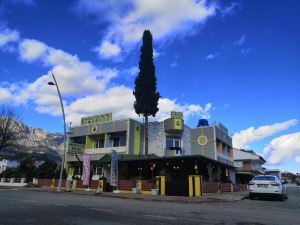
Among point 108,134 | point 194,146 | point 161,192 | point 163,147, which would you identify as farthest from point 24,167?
point 161,192

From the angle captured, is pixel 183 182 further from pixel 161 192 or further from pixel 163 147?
pixel 163 147

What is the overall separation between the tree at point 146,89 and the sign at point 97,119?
426 centimetres

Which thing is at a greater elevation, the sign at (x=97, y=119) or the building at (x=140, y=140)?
the sign at (x=97, y=119)

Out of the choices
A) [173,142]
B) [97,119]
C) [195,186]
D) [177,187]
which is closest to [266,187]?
[195,186]

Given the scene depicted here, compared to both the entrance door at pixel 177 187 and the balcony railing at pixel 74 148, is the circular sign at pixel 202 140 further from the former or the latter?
the entrance door at pixel 177 187

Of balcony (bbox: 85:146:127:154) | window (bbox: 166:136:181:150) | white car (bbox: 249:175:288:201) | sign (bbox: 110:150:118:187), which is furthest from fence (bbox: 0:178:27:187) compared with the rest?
white car (bbox: 249:175:288:201)

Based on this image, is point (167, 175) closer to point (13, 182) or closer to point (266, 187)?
point (266, 187)

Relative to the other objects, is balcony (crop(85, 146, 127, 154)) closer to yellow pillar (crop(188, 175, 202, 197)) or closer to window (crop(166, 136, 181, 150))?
window (crop(166, 136, 181, 150))

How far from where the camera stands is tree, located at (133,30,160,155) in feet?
142

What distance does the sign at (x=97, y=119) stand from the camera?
45.3 meters

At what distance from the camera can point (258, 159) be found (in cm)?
8156

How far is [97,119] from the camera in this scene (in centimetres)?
4653

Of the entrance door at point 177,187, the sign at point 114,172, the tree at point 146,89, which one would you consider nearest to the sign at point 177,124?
the tree at point 146,89

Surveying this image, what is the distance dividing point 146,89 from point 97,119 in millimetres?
8434
